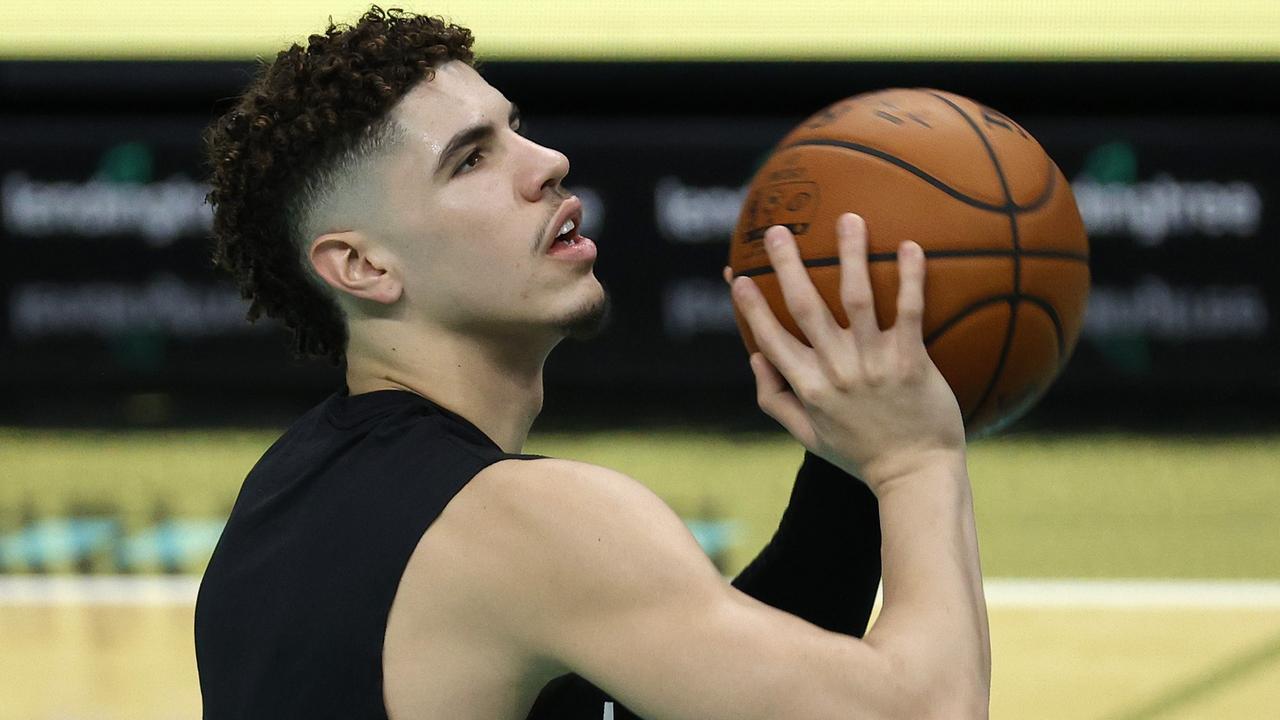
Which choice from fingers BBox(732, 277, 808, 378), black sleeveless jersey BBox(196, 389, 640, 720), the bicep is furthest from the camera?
fingers BBox(732, 277, 808, 378)

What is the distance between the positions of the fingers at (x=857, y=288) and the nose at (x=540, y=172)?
390 millimetres

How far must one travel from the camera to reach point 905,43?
6305 mm

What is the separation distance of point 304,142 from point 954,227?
780 mm

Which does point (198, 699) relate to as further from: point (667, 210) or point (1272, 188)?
point (1272, 188)

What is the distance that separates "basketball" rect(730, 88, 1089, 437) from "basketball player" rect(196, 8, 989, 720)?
→ 3.4 inches

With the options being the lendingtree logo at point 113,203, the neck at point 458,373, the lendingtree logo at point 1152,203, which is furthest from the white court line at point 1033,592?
the neck at point 458,373

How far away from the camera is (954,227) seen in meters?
1.67

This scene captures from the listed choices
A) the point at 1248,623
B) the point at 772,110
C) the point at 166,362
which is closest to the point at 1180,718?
the point at 1248,623

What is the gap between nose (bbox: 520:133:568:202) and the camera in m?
1.76

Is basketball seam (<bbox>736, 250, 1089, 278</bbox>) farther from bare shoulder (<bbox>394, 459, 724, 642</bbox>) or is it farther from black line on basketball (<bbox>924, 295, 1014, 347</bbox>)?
bare shoulder (<bbox>394, 459, 724, 642</bbox>)

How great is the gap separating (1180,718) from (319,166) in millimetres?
2395

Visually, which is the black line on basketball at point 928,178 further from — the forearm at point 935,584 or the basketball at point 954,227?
the forearm at point 935,584

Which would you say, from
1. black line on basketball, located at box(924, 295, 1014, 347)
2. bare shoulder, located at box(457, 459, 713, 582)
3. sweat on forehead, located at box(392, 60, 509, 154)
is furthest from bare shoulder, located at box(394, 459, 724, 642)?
sweat on forehead, located at box(392, 60, 509, 154)

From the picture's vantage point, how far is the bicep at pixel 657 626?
127cm
